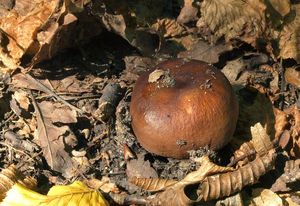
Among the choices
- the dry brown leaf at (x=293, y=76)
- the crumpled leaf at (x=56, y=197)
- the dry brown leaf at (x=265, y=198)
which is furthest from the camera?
the dry brown leaf at (x=293, y=76)

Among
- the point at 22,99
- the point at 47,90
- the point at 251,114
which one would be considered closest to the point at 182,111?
the point at 251,114

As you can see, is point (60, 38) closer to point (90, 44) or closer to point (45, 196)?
point (90, 44)

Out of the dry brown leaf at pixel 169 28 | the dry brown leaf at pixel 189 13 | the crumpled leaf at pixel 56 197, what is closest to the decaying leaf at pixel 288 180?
the crumpled leaf at pixel 56 197

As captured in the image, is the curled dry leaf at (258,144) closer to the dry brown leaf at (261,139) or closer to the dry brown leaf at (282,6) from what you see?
the dry brown leaf at (261,139)

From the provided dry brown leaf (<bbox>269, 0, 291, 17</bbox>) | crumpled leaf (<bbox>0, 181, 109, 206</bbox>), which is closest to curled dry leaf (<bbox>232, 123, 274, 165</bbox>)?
crumpled leaf (<bbox>0, 181, 109, 206</bbox>)

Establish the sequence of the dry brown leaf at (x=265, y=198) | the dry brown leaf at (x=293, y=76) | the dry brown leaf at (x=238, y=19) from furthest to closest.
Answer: the dry brown leaf at (x=238, y=19) → the dry brown leaf at (x=293, y=76) → the dry brown leaf at (x=265, y=198)

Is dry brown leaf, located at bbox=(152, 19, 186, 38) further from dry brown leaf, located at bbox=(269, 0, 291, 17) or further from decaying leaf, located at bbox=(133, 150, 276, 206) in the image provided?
decaying leaf, located at bbox=(133, 150, 276, 206)
